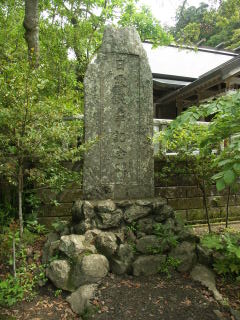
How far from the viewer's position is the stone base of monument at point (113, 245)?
3.48m

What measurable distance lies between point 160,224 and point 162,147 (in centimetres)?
213

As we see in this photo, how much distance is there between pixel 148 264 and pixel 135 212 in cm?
85

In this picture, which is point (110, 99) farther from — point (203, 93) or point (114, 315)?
point (203, 93)

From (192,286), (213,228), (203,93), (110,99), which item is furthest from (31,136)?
(203,93)

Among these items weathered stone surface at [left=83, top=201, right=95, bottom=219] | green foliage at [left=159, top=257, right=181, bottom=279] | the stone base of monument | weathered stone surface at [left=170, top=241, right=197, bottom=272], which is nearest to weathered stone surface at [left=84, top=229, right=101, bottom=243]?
the stone base of monument

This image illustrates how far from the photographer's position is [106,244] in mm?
3803

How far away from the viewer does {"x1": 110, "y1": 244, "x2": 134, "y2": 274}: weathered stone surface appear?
371 centimetres

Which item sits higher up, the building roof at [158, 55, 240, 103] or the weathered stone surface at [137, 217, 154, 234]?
the building roof at [158, 55, 240, 103]

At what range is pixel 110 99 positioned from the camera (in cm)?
479

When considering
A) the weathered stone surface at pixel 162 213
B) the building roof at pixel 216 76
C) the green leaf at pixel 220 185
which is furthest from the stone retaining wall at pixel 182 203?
the building roof at pixel 216 76

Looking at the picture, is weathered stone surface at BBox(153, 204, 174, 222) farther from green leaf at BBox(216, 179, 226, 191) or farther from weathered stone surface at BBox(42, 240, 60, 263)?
green leaf at BBox(216, 179, 226, 191)

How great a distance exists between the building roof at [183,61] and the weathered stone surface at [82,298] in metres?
12.0

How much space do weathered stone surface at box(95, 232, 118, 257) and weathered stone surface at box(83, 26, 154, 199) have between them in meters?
0.93

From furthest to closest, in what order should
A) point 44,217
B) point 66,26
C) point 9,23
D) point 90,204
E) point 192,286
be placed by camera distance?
point 66,26 < point 9,23 < point 44,217 < point 90,204 < point 192,286
